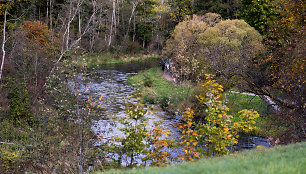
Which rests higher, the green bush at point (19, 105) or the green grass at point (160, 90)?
the green bush at point (19, 105)

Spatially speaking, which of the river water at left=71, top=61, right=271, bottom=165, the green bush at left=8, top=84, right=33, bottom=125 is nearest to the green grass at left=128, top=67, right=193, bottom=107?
the river water at left=71, top=61, right=271, bottom=165

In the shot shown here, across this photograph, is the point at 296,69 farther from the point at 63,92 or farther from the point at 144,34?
the point at 144,34

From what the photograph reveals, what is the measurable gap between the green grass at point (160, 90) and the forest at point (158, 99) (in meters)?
0.15

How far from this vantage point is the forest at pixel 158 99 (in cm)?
892

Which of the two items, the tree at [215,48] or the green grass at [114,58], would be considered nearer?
the tree at [215,48]

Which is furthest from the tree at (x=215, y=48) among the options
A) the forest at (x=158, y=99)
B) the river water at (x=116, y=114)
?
the river water at (x=116, y=114)

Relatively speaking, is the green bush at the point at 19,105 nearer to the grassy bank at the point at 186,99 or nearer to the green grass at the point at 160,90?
the grassy bank at the point at 186,99

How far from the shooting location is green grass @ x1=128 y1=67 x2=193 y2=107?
22516 millimetres

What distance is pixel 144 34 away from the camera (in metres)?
60.6

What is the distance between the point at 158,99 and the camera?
2292 cm

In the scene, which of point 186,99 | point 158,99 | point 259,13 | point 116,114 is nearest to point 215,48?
point 186,99

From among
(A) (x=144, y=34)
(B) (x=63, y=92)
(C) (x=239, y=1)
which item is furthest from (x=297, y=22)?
(A) (x=144, y=34)

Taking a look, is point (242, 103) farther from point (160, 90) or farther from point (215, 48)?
point (160, 90)

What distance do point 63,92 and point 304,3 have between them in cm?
1001
